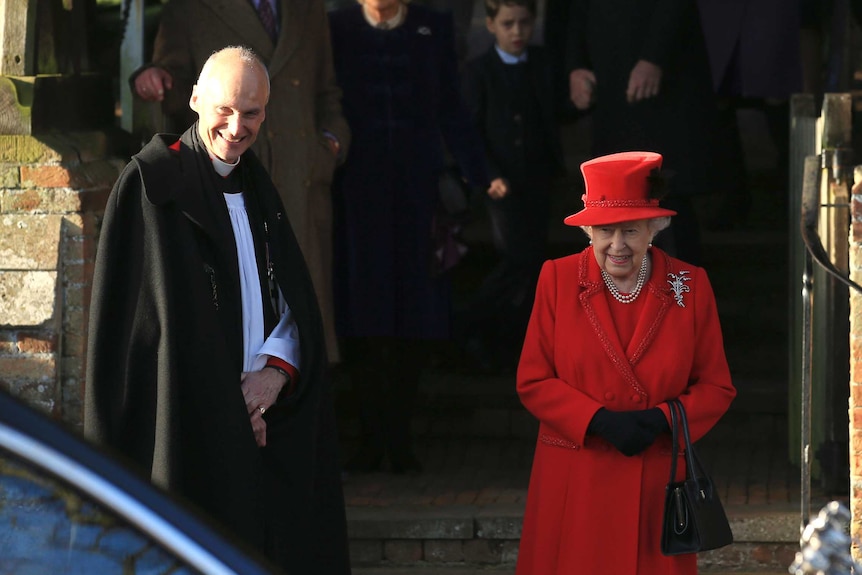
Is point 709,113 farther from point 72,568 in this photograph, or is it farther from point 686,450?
point 72,568

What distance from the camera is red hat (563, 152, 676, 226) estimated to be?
459cm

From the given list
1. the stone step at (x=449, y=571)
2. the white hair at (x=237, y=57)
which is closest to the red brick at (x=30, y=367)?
the stone step at (x=449, y=571)

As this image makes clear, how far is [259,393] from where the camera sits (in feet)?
15.3

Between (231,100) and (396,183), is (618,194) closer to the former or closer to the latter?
(231,100)

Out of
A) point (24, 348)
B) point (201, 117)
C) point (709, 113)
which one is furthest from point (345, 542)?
point (709, 113)

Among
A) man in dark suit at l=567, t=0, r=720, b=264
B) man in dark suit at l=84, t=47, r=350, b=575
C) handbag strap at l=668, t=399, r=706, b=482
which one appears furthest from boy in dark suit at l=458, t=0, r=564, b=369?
handbag strap at l=668, t=399, r=706, b=482

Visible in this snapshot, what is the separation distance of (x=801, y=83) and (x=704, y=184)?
4.11ft

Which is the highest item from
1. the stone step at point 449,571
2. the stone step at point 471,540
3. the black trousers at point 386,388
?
the black trousers at point 386,388

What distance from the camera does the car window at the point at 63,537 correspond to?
2.42m

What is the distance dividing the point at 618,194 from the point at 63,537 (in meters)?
2.46

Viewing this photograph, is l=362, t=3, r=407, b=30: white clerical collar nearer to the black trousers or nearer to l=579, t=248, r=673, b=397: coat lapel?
the black trousers

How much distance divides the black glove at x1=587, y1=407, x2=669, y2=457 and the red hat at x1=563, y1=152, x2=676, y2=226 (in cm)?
→ 49

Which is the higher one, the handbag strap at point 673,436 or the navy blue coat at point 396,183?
the navy blue coat at point 396,183

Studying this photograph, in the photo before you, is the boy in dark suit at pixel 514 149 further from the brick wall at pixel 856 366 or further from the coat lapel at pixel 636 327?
the coat lapel at pixel 636 327
